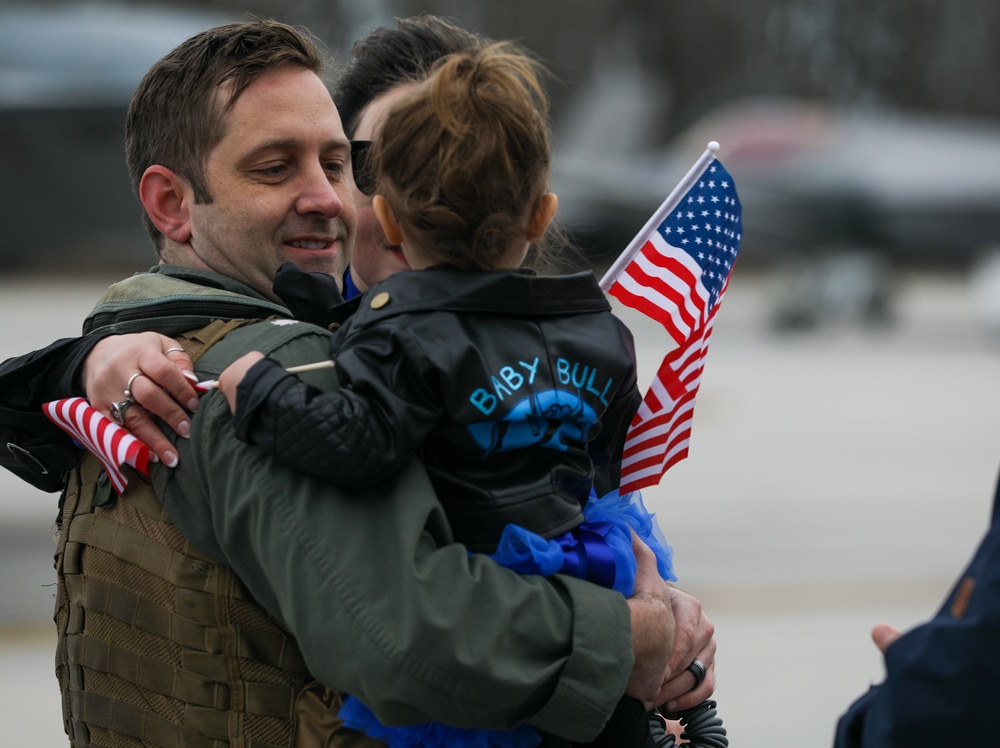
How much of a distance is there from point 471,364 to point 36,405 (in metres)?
0.77

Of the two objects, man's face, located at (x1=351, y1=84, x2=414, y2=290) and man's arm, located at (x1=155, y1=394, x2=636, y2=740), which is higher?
man's face, located at (x1=351, y1=84, x2=414, y2=290)

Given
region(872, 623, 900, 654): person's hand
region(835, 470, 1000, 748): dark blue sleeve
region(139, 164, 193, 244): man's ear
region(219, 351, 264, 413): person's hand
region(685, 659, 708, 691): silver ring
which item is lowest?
region(835, 470, 1000, 748): dark blue sleeve

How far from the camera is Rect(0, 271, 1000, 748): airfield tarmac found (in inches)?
238

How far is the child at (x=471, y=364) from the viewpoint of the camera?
1.71 metres

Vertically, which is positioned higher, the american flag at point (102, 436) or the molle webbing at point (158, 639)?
the american flag at point (102, 436)

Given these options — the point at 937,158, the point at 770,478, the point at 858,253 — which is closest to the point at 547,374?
the point at 770,478

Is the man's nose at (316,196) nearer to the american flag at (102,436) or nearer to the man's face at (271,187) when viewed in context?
the man's face at (271,187)

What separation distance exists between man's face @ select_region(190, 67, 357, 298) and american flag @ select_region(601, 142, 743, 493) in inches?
20.7

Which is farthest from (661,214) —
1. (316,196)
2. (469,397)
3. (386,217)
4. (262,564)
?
(262,564)

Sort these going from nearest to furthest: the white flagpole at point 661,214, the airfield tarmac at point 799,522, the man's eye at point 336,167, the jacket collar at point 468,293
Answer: the jacket collar at point 468,293, the man's eye at point 336,167, the white flagpole at point 661,214, the airfield tarmac at point 799,522

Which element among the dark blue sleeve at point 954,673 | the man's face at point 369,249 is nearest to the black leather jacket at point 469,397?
the dark blue sleeve at point 954,673

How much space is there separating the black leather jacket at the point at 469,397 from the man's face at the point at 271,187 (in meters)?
0.39

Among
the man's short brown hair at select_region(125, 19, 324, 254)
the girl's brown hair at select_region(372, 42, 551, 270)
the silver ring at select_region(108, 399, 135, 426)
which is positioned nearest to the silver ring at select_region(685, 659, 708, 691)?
the girl's brown hair at select_region(372, 42, 551, 270)

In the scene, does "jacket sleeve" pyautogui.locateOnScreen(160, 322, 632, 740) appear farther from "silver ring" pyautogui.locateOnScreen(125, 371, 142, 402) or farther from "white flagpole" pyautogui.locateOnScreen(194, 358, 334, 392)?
"silver ring" pyautogui.locateOnScreen(125, 371, 142, 402)
